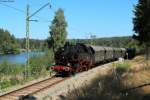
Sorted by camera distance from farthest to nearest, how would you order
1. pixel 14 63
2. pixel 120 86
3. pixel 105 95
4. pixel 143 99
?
pixel 14 63
pixel 120 86
pixel 105 95
pixel 143 99

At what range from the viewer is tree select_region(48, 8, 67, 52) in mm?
97188

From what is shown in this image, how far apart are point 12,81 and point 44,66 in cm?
855

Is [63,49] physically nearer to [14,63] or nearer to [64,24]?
[14,63]

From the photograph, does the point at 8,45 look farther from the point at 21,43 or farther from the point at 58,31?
the point at 21,43

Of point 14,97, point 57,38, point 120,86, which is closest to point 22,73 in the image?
point 14,97

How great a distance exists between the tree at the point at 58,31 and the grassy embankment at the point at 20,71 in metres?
59.2

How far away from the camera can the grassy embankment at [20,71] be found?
26169 mm

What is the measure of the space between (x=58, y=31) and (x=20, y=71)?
68.6m

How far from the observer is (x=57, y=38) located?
98.1 m

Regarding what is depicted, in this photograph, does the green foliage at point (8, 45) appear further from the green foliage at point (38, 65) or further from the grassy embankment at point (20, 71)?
the grassy embankment at point (20, 71)

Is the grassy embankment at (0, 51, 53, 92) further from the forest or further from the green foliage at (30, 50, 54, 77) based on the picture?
the forest

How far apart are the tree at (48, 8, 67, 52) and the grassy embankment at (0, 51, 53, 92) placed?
59247 mm

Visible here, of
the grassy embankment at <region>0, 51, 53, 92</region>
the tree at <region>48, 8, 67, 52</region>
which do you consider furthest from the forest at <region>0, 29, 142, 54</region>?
the grassy embankment at <region>0, 51, 53, 92</region>

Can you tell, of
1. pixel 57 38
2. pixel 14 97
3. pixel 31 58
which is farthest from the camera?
pixel 57 38
